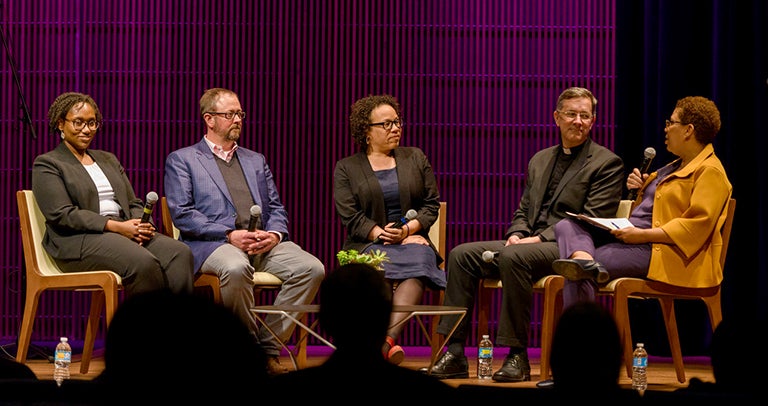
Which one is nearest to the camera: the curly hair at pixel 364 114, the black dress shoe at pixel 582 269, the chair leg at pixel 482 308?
the black dress shoe at pixel 582 269

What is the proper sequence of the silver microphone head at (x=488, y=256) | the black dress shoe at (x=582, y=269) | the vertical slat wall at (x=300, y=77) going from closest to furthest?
the black dress shoe at (x=582, y=269) → the silver microphone head at (x=488, y=256) → the vertical slat wall at (x=300, y=77)

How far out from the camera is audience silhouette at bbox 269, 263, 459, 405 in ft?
5.55

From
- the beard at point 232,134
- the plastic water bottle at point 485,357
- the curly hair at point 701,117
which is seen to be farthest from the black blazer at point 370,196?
the curly hair at point 701,117

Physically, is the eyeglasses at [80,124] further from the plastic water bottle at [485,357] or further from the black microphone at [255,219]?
the plastic water bottle at [485,357]

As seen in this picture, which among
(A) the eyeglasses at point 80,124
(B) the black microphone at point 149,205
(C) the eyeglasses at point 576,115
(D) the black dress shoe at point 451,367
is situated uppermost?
(C) the eyeglasses at point 576,115

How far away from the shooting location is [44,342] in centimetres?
589

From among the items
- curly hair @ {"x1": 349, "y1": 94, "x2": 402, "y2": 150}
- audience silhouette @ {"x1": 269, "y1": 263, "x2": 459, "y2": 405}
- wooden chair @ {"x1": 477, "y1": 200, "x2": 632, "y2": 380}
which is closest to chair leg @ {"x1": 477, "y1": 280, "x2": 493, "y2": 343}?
wooden chair @ {"x1": 477, "y1": 200, "x2": 632, "y2": 380}

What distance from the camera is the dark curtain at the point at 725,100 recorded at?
5441 millimetres

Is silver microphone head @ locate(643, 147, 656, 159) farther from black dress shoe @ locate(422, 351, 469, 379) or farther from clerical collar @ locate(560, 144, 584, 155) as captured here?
black dress shoe @ locate(422, 351, 469, 379)

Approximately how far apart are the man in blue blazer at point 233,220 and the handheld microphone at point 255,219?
0.01 meters

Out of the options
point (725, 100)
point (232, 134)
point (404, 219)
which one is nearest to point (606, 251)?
point (404, 219)

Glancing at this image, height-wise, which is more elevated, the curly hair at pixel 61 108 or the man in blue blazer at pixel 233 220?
the curly hair at pixel 61 108

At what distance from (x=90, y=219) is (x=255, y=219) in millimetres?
749

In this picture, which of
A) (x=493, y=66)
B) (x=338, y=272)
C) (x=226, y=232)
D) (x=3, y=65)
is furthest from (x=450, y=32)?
(x=338, y=272)
